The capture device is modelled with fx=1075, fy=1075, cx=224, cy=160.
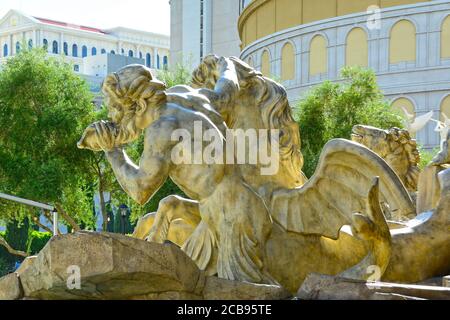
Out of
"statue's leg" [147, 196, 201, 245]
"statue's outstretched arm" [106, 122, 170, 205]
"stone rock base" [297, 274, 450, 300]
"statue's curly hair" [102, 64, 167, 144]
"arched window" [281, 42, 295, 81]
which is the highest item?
"arched window" [281, 42, 295, 81]

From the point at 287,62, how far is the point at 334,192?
162 feet

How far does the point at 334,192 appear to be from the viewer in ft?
32.5

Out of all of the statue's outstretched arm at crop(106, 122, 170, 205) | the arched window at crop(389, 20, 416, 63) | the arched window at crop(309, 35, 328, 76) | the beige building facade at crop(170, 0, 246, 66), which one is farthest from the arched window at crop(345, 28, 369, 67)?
the statue's outstretched arm at crop(106, 122, 170, 205)

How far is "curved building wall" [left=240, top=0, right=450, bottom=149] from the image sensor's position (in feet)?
174

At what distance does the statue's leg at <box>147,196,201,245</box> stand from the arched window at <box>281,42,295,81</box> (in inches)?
1900

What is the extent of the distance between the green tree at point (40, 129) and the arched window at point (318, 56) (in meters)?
22.5

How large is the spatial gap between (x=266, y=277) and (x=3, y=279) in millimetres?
2227

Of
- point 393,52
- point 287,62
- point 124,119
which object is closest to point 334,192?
point 124,119

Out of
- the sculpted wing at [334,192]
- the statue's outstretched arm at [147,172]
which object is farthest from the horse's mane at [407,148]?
the statue's outstretched arm at [147,172]

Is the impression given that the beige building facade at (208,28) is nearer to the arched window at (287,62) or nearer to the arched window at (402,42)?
the arched window at (287,62)

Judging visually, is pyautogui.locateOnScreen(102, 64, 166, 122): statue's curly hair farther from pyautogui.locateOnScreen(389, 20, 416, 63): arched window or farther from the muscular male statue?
pyautogui.locateOnScreen(389, 20, 416, 63): arched window

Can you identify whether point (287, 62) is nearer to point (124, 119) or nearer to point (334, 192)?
point (334, 192)
